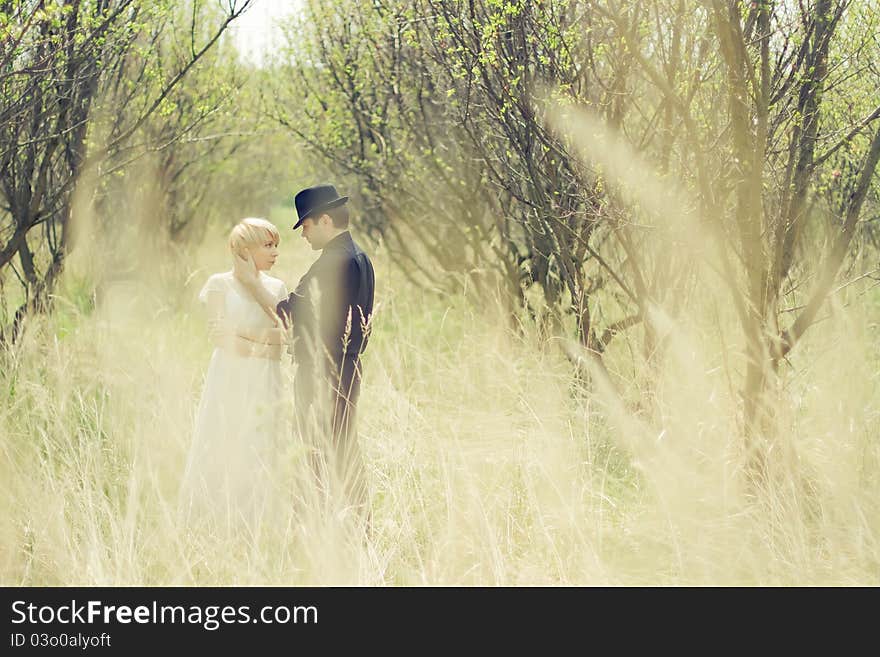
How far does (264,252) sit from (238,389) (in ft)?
2.19

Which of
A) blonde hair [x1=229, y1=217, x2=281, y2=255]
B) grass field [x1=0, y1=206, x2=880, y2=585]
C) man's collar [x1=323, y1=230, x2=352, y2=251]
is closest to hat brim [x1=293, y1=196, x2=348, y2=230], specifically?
man's collar [x1=323, y1=230, x2=352, y2=251]

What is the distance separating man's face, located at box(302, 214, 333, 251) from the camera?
4188mm

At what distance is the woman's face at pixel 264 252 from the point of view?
4.39m

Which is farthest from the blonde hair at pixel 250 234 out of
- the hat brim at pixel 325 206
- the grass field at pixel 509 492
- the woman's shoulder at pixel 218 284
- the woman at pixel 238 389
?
the grass field at pixel 509 492

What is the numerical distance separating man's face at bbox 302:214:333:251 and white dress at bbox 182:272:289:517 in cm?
45

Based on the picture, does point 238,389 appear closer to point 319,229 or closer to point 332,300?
point 332,300

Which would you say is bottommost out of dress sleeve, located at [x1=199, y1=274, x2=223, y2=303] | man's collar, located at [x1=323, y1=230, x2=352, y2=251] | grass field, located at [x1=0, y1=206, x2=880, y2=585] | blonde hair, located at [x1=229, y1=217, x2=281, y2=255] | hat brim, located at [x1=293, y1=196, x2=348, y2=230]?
grass field, located at [x1=0, y1=206, x2=880, y2=585]

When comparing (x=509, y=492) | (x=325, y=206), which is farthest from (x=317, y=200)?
(x=509, y=492)

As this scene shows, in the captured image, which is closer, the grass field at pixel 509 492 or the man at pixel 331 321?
the grass field at pixel 509 492

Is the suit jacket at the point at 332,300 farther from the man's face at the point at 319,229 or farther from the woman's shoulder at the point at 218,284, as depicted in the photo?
the woman's shoulder at the point at 218,284

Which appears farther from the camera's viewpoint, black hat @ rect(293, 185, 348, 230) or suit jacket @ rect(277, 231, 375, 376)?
black hat @ rect(293, 185, 348, 230)

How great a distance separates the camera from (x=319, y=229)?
4.19 m

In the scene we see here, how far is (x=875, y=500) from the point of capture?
408 cm

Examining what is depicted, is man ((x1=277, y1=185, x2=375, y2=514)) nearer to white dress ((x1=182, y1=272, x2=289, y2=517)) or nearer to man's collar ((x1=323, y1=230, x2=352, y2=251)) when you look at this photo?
man's collar ((x1=323, y1=230, x2=352, y2=251))
